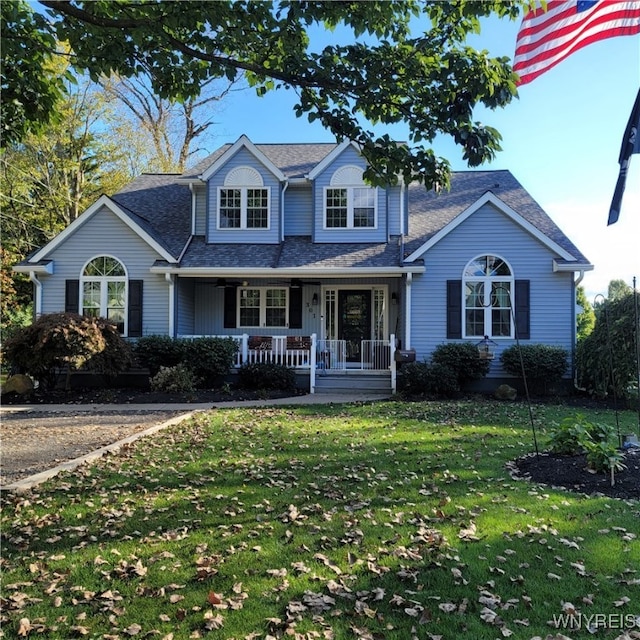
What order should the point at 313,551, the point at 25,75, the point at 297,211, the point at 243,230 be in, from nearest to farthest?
the point at 313,551 < the point at 25,75 < the point at 243,230 < the point at 297,211

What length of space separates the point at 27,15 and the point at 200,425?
6.23m

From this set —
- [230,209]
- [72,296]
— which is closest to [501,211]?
[230,209]

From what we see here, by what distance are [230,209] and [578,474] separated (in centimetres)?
1340

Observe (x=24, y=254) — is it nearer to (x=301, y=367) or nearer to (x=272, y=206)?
(x=272, y=206)

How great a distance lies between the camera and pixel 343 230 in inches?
637

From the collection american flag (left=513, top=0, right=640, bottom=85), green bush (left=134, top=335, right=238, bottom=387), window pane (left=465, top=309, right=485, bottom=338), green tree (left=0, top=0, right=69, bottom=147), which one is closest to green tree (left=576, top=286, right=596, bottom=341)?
window pane (left=465, top=309, right=485, bottom=338)

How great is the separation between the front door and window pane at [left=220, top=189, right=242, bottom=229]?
4099mm

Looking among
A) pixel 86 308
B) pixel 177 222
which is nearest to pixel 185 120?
pixel 177 222

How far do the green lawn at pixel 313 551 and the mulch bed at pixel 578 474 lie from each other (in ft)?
0.81

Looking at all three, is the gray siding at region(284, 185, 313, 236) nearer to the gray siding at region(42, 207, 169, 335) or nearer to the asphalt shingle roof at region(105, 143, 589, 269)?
the asphalt shingle roof at region(105, 143, 589, 269)

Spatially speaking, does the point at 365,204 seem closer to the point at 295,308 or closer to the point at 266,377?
the point at 295,308

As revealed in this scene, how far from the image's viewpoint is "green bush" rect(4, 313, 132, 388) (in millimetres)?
12250

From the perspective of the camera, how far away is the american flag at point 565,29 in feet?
21.5

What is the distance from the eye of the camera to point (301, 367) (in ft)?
47.0
